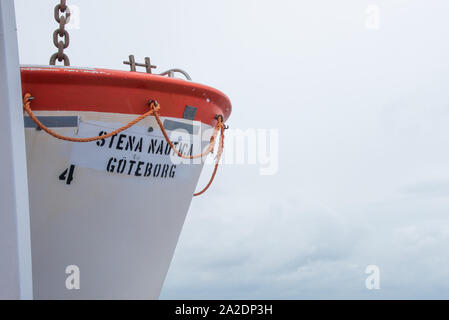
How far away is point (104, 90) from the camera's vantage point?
3.33 metres

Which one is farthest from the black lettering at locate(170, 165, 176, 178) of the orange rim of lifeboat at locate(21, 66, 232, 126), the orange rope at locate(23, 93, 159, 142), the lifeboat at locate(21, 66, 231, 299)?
the orange rope at locate(23, 93, 159, 142)

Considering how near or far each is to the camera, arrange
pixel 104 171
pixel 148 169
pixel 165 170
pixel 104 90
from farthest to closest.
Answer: pixel 165 170 < pixel 148 169 < pixel 104 171 < pixel 104 90

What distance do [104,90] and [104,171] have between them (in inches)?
21.4

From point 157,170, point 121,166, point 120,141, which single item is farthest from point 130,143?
point 157,170

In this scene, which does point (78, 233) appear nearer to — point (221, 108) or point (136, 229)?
point (136, 229)

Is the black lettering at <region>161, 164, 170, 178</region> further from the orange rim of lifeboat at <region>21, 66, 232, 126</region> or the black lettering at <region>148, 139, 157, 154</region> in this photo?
the orange rim of lifeboat at <region>21, 66, 232, 126</region>

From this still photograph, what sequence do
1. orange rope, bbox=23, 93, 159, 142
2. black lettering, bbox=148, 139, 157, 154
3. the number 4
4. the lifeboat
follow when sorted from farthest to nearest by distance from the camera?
black lettering, bbox=148, 139, 157, 154 < the number 4 < the lifeboat < orange rope, bbox=23, 93, 159, 142

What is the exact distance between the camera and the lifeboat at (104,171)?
3.28m

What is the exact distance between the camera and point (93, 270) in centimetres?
358

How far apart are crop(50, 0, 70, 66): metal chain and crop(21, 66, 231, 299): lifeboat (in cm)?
27

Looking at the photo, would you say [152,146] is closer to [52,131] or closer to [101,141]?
[101,141]

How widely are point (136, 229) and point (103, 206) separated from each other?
0.31 m

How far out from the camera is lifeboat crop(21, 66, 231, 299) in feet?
10.8
